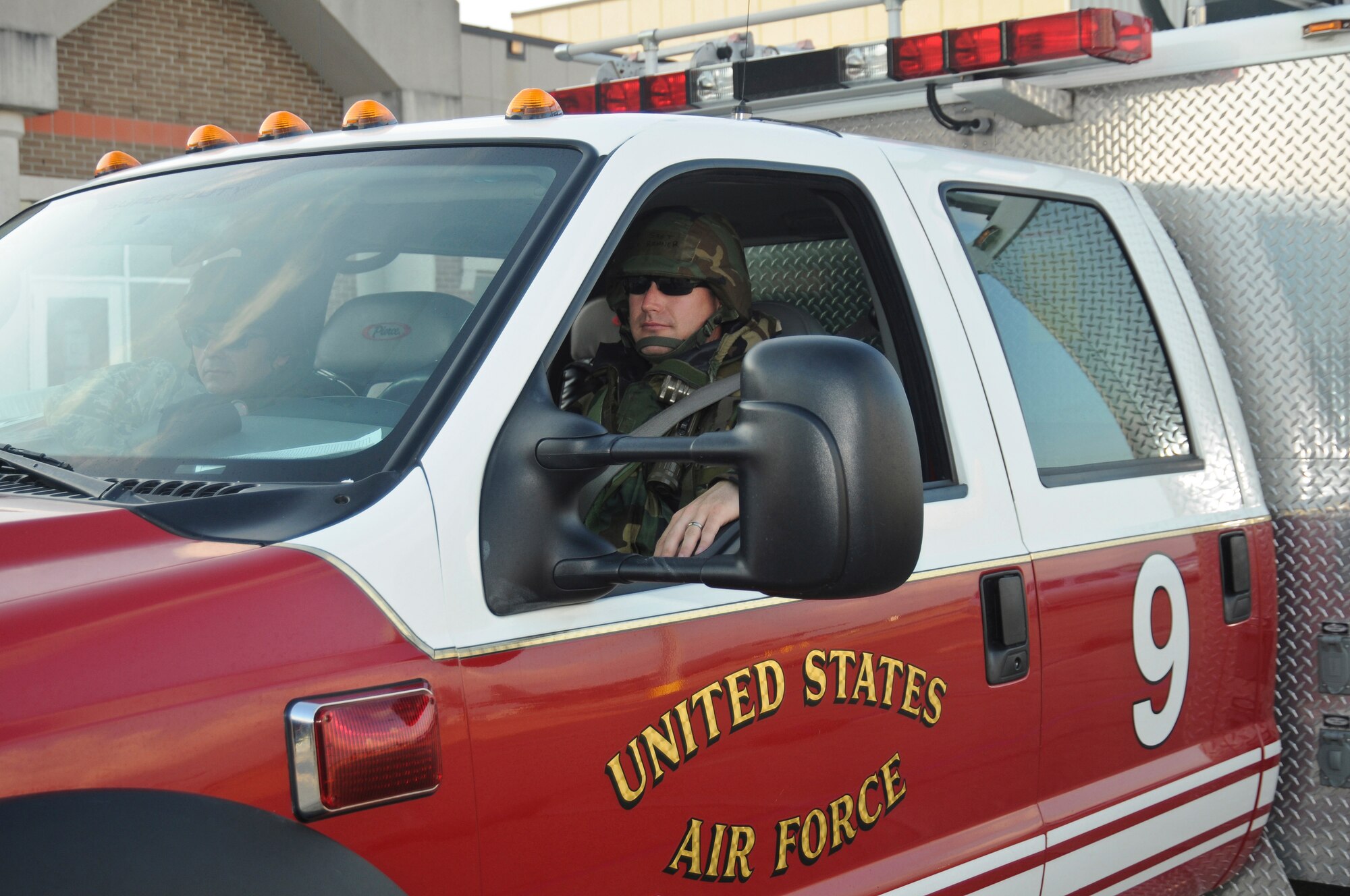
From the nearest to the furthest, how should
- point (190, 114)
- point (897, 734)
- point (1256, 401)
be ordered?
point (897, 734)
point (1256, 401)
point (190, 114)

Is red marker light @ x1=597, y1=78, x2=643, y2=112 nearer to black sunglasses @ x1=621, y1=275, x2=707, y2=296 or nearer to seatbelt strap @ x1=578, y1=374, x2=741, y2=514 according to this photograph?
black sunglasses @ x1=621, y1=275, x2=707, y2=296

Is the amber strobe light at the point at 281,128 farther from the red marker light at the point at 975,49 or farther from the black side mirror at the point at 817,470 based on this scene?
the red marker light at the point at 975,49

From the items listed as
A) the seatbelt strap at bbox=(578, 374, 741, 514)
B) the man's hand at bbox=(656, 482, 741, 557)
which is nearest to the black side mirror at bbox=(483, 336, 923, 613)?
the man's hand at bbox=(656, 482, 741, 557)

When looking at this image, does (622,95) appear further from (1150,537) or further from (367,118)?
(1150,537)

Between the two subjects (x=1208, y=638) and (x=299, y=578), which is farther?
(x=1208, y=638)

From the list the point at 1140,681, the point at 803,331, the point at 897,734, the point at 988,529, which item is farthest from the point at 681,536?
the point at 1140,681

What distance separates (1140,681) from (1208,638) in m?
0.28

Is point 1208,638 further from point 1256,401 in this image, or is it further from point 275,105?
point 275,105

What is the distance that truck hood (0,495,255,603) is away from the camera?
1.51m

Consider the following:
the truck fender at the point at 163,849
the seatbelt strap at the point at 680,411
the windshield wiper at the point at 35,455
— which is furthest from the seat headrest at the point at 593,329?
the truck fender at the point at 163,849

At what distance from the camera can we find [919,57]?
3.46 metres

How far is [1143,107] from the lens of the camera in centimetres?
382

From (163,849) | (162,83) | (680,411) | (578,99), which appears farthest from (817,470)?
(162,83)

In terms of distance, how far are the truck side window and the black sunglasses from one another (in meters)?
0.54
